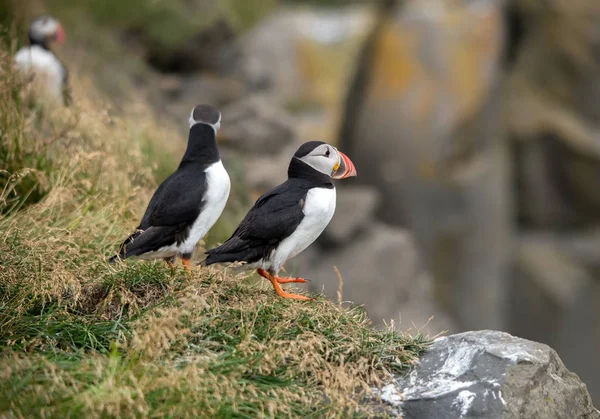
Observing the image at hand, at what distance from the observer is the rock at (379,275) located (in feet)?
26.3

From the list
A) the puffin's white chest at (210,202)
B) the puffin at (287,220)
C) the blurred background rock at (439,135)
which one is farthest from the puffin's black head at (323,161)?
the blurred background rock at (439,135)

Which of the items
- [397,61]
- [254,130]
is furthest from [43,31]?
[397,61]

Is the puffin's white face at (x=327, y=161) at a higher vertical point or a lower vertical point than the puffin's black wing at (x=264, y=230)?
higher

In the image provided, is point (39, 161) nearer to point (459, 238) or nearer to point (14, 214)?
point (14, 214)

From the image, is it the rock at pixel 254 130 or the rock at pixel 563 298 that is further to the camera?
the rock at pixel 563 298

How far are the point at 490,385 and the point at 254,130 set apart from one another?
18.1ft

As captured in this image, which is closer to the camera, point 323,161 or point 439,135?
point 323,161

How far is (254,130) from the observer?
8.30 meters

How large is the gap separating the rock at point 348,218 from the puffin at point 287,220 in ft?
15.0

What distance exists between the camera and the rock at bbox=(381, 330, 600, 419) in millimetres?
3062

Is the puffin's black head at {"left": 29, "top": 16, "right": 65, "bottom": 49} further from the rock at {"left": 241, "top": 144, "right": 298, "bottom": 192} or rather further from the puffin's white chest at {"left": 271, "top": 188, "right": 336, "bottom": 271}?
the puffin's white chest at {"left": 271, "top": 188, "right": 336, "bottom": 271}

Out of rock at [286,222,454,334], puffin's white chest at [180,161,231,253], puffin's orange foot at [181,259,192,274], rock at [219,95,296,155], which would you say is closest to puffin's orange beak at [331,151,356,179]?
puffin's white chest at [180,161,231,253]

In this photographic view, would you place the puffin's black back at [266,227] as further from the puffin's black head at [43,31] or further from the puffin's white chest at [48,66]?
the puffin's black head at [43,31]

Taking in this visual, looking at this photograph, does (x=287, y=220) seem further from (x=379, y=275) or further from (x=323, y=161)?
(x=379, y=275)
